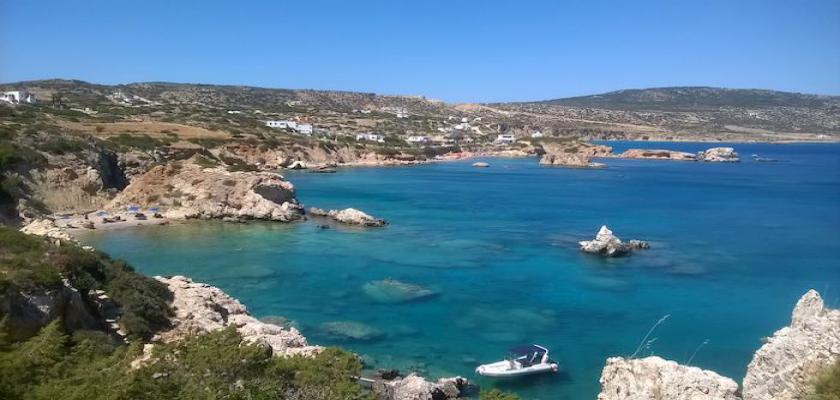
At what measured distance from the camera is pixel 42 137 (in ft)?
140

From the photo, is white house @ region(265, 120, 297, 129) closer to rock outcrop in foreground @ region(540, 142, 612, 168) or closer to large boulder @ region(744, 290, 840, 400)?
rock outcrop in foreground @ region(540, 142, 612, 168)

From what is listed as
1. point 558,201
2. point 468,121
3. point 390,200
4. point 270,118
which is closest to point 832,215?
point 558,201

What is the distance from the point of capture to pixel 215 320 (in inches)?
731

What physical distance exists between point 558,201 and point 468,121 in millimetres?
112714

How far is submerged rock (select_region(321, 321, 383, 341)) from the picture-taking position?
64.4 feet

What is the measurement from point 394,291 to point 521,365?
8.83 metres

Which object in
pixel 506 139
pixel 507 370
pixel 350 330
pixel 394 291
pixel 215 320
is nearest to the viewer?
pixel 507 370

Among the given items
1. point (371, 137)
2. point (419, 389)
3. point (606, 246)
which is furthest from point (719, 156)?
point (419, 389)

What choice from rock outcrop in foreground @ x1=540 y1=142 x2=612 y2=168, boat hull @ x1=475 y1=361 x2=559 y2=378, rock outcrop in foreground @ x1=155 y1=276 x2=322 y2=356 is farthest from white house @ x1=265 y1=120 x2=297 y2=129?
boat hull @ x1=475 y1=361 x2=559 y2=378

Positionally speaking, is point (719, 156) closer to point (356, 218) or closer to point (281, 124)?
point (281, 124)

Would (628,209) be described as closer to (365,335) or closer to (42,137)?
(365,335)

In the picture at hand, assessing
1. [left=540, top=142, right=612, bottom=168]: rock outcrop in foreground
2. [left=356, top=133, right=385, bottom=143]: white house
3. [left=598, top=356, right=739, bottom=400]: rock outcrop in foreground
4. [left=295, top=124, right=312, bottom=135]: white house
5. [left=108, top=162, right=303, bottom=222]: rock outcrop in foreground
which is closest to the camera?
[left=598, top=356, right=739, bottom=400]: rock outcrop in foreground


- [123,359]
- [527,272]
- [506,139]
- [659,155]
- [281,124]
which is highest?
[281,124]

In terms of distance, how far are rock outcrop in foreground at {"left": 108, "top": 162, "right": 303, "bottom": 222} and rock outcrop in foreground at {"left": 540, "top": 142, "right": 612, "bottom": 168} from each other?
223ft
